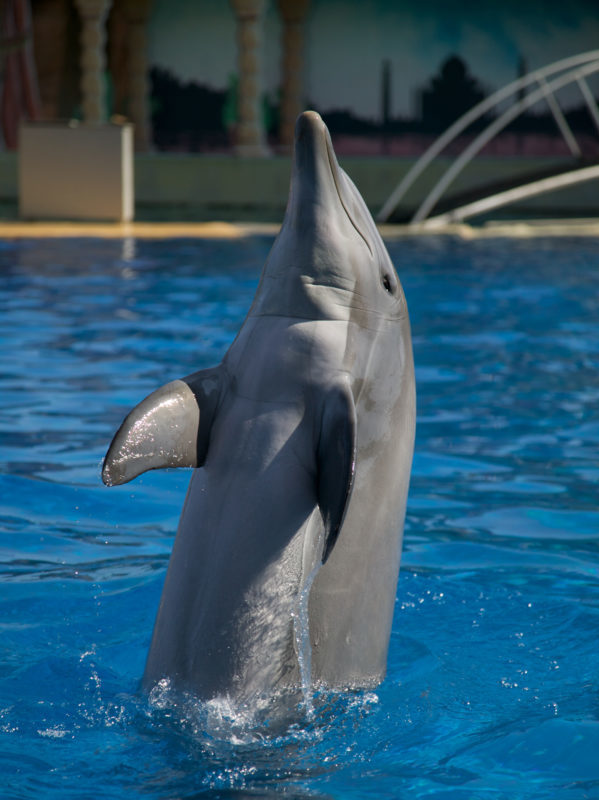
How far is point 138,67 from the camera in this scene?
96.2 feet

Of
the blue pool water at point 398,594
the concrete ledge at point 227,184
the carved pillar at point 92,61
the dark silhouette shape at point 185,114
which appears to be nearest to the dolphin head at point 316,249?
the blue pool water at point 398,594

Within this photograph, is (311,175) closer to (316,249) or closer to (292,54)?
(316,249)

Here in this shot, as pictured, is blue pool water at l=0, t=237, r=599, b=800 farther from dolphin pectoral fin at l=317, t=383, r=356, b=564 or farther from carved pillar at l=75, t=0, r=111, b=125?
carved pillar at l=75, t=0, r=111, b=125

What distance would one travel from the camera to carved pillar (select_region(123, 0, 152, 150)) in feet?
95.6

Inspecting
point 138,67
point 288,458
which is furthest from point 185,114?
point 288,458

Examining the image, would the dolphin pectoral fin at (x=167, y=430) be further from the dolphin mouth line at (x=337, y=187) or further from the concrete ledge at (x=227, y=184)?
the concrete ledge at (x=227, y=184)

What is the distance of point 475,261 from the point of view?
15438 mm

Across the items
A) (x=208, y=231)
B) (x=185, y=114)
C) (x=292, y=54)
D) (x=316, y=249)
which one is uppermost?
(x=292, y=54)

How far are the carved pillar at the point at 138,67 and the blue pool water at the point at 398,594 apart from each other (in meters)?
19.9

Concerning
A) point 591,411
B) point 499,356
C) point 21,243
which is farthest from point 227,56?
point 591,411

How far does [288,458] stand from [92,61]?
2097cm

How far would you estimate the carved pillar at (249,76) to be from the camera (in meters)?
23.7

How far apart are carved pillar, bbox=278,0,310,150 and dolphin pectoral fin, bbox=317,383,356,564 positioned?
85.3 ft

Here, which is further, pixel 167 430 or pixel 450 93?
pixel 450 93
